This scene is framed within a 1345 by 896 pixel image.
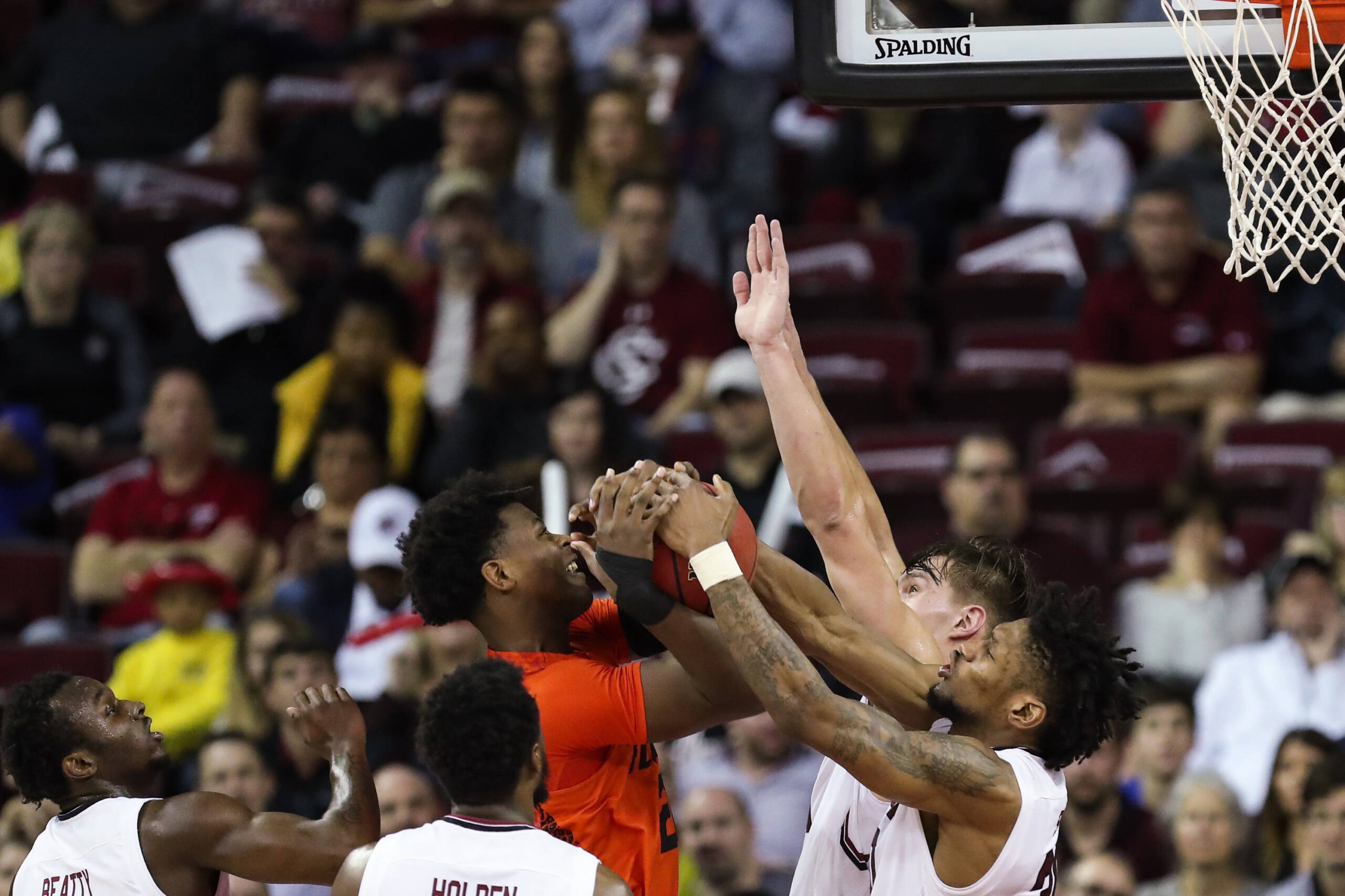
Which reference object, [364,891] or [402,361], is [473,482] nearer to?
[364,891]

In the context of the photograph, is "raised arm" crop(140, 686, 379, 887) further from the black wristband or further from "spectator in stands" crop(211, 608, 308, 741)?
"spectator in stands" crop(211, 608, 308, 741)

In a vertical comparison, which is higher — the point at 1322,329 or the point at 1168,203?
the point at 1168,203

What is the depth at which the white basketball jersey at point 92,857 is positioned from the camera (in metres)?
3.89

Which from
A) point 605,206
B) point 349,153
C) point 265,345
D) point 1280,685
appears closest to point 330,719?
point 1280,685

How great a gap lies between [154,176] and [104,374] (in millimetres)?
1861

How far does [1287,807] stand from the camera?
643 cm

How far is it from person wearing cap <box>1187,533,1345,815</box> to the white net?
10.1ft

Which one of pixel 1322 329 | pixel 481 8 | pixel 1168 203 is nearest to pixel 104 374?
pixel 481 8

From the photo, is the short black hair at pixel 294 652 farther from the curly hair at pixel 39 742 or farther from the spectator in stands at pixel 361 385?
the curly hair at pixel 39 742

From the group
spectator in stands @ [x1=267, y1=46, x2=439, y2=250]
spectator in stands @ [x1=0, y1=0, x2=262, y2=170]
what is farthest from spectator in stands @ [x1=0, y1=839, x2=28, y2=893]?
spectator in stands @ [x1=0, y1=0, x2=262, y2=170]

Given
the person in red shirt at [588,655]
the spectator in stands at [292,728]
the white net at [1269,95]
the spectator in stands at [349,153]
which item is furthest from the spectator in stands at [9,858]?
the spectator in stands at [349,153]

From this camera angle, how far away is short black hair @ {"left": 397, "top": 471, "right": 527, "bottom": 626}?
13.4 ft

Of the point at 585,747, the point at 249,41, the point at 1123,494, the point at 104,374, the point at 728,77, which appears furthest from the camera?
the point at 249,41

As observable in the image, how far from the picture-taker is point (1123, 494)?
8305 millimetres
